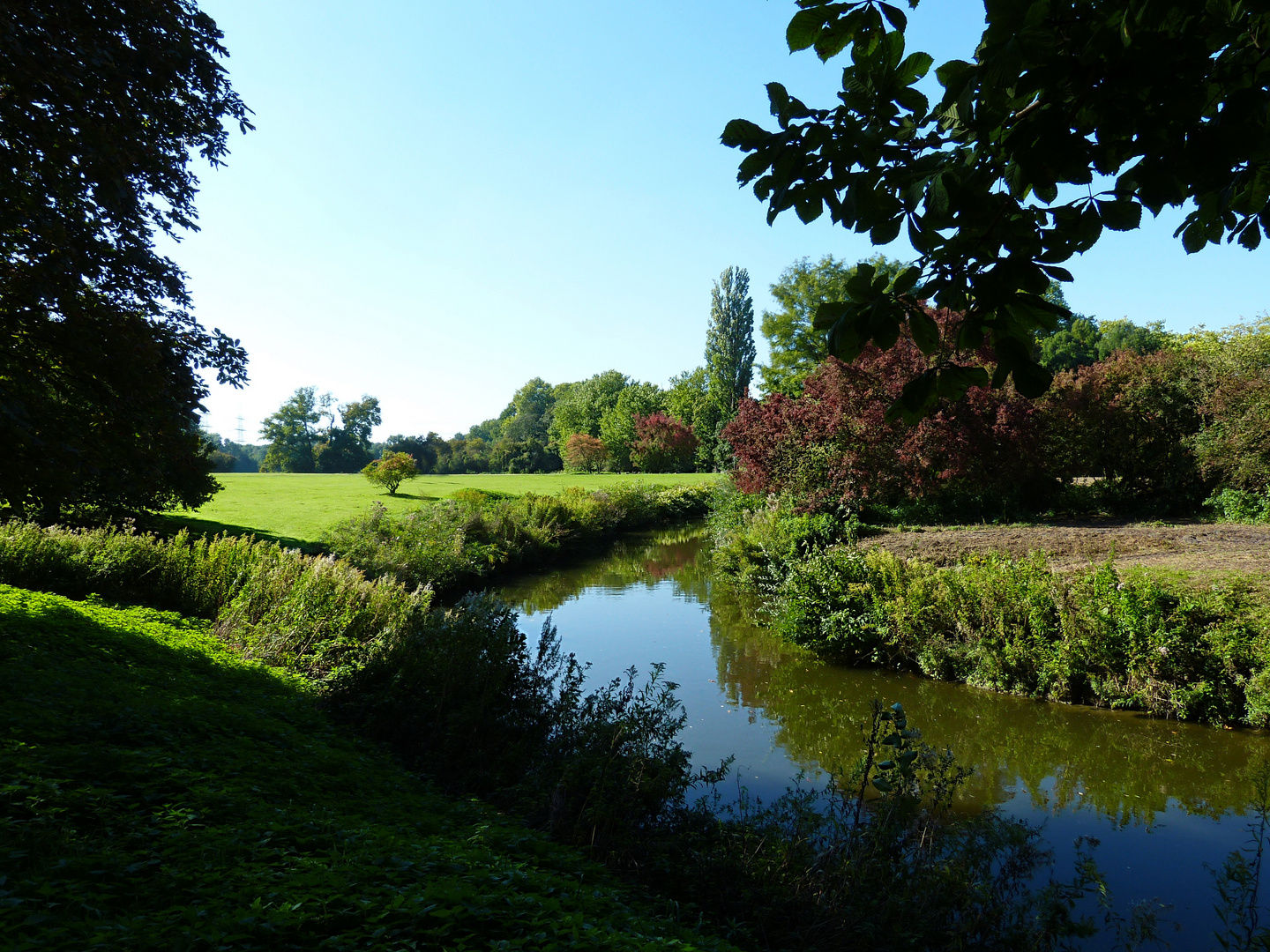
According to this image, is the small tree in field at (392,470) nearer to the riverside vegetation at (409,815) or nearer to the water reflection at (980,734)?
the water reflection at (980,734)

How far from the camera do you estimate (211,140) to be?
9891 mm

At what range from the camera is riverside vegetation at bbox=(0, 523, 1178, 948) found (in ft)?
8.07

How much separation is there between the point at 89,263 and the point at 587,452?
2064 inches

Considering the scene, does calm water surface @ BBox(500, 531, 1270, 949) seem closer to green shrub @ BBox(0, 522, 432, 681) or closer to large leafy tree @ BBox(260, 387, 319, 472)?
green shrub @ BBox(0, 522, 432, 681)

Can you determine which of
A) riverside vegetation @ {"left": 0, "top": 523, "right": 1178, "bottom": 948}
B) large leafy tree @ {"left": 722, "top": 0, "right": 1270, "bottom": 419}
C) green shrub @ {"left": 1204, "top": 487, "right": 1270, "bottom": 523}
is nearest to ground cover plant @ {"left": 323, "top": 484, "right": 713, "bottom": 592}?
riverside vegetation @ {"left": 0, "top": 523, "right": 1178, "bottom": 948}

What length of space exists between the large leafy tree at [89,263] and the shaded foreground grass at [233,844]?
2.17 m

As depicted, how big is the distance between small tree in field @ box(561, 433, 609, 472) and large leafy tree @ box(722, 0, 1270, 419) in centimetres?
5695

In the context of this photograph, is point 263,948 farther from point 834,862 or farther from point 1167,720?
point 1167,720

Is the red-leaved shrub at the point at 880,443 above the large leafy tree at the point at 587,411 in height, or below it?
below

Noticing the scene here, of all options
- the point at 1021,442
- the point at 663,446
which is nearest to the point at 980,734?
the point at 1021,442

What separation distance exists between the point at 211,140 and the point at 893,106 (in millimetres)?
11087

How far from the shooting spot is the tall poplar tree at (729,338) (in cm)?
5669

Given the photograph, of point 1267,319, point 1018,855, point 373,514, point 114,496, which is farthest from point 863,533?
point 1267,319

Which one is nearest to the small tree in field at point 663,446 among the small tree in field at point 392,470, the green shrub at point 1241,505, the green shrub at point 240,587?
the small tree in field at point 392,470
